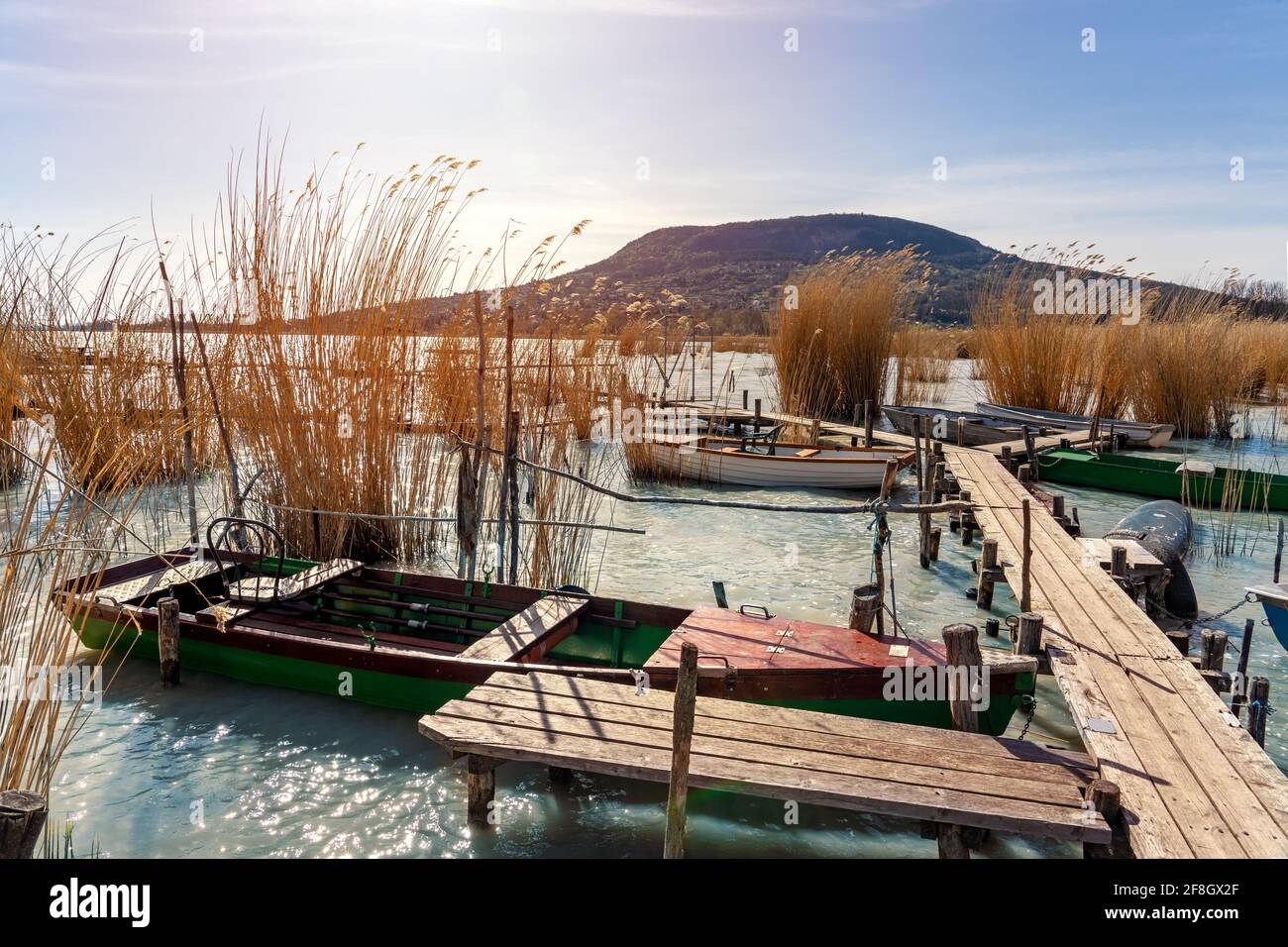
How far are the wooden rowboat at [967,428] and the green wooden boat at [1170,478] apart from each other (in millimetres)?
1149

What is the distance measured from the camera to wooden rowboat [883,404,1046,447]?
47.9 ft

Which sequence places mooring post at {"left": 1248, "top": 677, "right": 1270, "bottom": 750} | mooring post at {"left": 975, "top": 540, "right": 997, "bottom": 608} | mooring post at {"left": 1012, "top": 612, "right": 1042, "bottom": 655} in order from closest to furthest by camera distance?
1. mooring post at {"left": 1248, "top": 677, "right": 1270, "bottom": 750}
2. mooring post at {"left": 1012, "top": 612, "right": 1042, "bottom": 655}
3. mooring post at {"left": 975, "top": 540, "right": 997, "bottom": 608}

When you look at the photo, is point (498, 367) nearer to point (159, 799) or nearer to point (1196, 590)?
point (159, 799)

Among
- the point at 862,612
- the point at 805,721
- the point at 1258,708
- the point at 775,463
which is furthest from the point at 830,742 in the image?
the point at 775,463

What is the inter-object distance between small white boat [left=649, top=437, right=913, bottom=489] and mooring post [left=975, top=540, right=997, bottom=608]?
411 centimetres

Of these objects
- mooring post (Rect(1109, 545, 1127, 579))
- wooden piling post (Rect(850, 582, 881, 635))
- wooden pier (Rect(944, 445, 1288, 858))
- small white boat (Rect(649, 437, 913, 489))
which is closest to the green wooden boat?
small white boat (Rect(649, 437, 913, 489))

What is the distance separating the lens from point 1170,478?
1149 centimetres

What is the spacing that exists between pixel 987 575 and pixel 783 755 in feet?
15.2

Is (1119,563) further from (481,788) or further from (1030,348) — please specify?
(1030,348)

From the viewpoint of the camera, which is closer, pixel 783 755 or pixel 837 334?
pixel 783 755

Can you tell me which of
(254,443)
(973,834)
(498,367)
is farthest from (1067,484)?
(254,443)

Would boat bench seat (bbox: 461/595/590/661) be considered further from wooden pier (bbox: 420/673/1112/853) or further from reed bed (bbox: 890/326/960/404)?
reed bed (bbox: 890/326/960/404)

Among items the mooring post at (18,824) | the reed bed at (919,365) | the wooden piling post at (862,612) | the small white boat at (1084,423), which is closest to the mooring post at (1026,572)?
the wooden piling post at (862,612)
